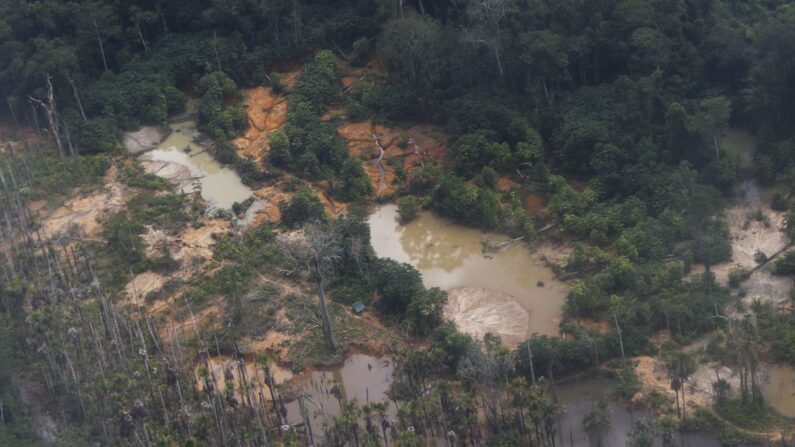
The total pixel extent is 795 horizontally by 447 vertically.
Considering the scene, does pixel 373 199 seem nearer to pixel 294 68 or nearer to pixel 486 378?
pixel 294 68

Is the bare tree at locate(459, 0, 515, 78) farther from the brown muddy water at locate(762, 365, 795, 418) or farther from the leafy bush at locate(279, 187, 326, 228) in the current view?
the brown muddy water at locate(762, 365, 795, 418)

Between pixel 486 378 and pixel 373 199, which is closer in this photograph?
pixel 486 378

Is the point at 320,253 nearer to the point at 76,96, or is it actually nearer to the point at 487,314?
the point at 487,314

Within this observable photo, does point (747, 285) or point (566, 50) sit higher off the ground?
point (566, 50)

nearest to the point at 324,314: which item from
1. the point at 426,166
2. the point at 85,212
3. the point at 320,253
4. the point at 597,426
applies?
the point at 320,253

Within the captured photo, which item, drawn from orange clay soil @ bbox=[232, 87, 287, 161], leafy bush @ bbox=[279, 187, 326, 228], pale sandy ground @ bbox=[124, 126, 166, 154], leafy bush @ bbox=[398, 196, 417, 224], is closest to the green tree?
leafy bush @ bbox=[398, 196, 417, 224]

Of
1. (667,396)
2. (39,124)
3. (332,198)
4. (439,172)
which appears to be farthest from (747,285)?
(39,124)
